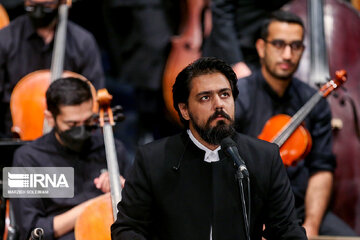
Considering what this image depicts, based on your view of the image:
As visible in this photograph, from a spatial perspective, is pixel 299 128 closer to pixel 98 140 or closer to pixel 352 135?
pixel 352 135

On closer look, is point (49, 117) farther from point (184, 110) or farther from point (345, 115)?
point (345, 115)

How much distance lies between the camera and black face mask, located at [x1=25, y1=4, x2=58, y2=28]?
3168 mm

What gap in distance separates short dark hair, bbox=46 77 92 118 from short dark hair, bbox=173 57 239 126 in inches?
28.4

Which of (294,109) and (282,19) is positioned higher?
(282,19)

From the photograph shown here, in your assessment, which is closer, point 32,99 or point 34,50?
point 32,99

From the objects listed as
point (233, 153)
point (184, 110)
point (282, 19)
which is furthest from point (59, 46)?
point (233, 153)

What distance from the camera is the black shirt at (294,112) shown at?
2.87 metres

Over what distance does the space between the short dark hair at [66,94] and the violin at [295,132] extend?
72 cm

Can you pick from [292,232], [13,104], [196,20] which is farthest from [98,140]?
[196,20]

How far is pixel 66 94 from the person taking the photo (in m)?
2.66

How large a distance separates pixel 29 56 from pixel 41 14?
0.66ft

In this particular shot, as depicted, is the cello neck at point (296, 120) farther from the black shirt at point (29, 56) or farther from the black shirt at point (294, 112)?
the black shirt at point (29, 56)

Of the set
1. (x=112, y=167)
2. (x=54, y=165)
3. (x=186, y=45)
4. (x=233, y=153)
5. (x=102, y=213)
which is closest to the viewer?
(x=233, y=153)

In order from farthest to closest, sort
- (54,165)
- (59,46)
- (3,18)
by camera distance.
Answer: (3,18)
(59,46)
(54,165)
